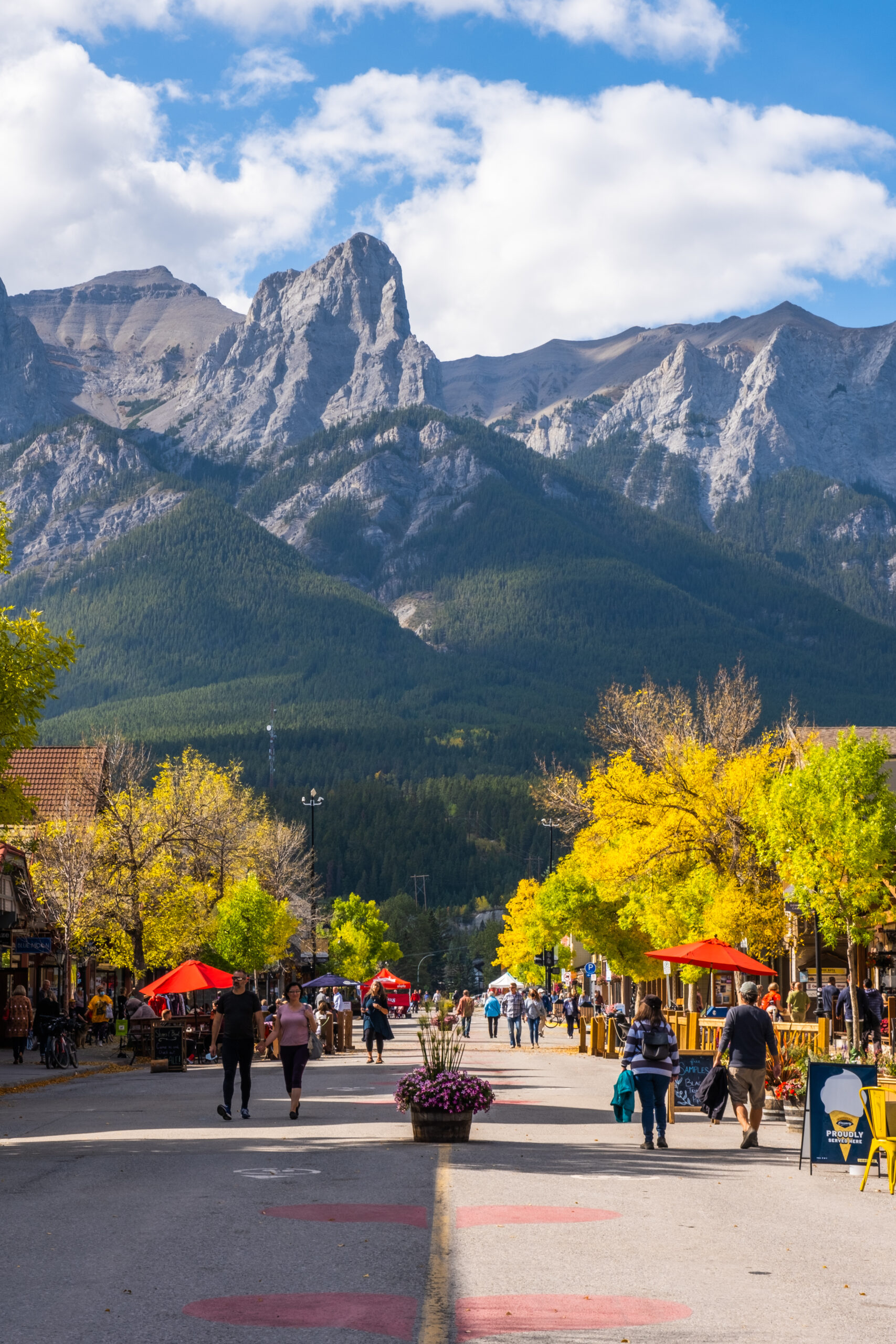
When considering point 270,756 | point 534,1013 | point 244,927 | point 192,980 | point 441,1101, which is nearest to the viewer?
→ point 441,1101

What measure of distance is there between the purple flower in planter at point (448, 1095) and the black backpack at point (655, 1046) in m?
1.77

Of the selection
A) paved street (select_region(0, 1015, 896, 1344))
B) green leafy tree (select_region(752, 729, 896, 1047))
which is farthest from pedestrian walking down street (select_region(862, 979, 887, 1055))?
paved street (select_region(0, 1015, 896, 1344))

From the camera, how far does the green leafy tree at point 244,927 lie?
59375mm

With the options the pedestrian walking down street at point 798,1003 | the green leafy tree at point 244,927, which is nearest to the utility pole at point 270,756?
the green leafy tree at point 244,927

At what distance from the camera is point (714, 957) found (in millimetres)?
25062

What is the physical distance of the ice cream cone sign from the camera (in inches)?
567

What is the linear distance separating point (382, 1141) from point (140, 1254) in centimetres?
750

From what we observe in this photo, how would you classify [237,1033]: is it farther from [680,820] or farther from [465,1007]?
[465,1007]

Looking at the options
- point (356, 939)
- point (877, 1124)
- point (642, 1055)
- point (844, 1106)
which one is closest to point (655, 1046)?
point (642, 1055)

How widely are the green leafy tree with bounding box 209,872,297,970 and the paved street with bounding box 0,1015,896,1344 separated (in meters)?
40.1

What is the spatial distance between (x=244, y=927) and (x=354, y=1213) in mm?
48984

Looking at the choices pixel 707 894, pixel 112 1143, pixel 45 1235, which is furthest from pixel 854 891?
pixel 45 1235

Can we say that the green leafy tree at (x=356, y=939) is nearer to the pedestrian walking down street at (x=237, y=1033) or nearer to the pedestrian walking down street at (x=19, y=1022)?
the pedestrian walking down street at (x=19, y=1022)

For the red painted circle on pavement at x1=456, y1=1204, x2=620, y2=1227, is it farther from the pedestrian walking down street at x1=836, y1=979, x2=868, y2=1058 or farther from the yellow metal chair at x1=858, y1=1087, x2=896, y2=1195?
the pedestrian walking down street at x1=836, y1=979, x2=868, y2=1058
